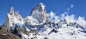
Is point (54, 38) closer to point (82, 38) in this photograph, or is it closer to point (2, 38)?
point (82, 38)

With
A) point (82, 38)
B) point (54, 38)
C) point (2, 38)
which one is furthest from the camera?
point (54, 38)

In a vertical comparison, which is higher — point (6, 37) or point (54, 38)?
point (54, 38)

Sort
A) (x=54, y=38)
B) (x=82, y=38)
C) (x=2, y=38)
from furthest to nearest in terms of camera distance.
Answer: (x=54, y=38), (x=82, y=38), (x=2, y=38)

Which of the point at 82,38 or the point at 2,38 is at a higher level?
the point at 82,38

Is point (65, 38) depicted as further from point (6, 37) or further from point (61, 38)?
point (6, 37)

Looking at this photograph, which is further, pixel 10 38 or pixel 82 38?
pixel 82 38

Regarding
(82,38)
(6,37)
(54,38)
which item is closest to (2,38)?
(6,37)

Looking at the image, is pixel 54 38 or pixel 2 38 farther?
pixel 54 38

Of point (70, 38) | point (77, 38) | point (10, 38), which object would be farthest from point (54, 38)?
point (10, 38)
